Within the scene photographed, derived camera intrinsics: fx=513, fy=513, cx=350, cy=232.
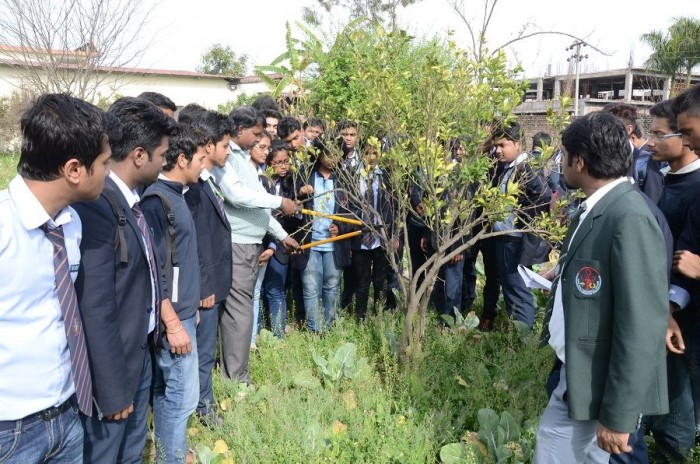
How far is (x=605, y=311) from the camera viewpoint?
1.96m

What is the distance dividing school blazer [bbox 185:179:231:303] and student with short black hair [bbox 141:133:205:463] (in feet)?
1.08

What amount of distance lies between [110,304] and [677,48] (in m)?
21.5

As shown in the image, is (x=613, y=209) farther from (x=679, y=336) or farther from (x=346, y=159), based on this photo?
(x=346, y=159)

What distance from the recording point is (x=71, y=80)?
25.7 feet

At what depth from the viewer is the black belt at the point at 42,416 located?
158 cm

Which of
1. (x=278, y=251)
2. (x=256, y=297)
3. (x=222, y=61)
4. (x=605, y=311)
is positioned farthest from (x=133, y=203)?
(x=222, y=61)

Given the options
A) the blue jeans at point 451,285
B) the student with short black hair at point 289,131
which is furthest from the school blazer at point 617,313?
the student with short black hair at point 289,131

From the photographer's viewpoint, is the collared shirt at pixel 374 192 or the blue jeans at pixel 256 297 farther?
the blue jeans at pixel 256 297

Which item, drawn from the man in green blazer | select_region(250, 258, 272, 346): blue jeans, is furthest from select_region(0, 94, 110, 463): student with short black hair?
select_region(250, 258, 272, 346): blue jeans

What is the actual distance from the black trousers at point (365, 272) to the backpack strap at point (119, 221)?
3.05 m

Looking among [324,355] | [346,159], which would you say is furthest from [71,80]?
[324,355]

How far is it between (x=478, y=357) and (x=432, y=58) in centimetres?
234

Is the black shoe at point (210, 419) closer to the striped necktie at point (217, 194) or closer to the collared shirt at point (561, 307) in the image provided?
the striped necktie at point (217, 194)

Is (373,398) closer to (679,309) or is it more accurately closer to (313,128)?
(679,309)
